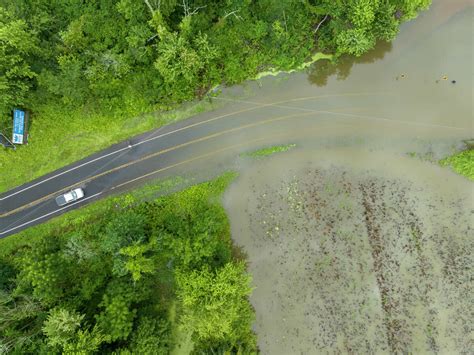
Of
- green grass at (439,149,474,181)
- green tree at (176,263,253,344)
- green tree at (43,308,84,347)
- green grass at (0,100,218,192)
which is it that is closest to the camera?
green tree at (43,308,84,347)

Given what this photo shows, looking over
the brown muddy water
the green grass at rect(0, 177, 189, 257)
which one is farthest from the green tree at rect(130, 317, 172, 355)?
the green grass at rect(0, 177, 189, 257)

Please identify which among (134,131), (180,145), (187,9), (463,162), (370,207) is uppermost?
(187,9)

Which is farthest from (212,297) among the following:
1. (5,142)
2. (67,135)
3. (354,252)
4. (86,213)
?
(5,142)

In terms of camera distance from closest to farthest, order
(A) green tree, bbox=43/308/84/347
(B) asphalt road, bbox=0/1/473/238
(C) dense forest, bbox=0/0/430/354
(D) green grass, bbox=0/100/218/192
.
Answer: (A) green tree, bbox=43/308/84/347 < (C) dense forest, bbox=0/0/430/354 < (B) asphalt road, bbox=0/1/473/238 < (D) green grass, bbox=0/100/218/192

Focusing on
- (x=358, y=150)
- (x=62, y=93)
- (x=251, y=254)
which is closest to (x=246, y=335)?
(x=251, y=254)

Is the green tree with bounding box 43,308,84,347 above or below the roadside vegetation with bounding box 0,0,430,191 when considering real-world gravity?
below

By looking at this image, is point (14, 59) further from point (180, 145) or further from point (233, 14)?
point (233, 14)

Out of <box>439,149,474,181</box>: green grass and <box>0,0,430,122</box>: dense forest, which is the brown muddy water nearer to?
<box>439,149,474,181</box>: green grass
